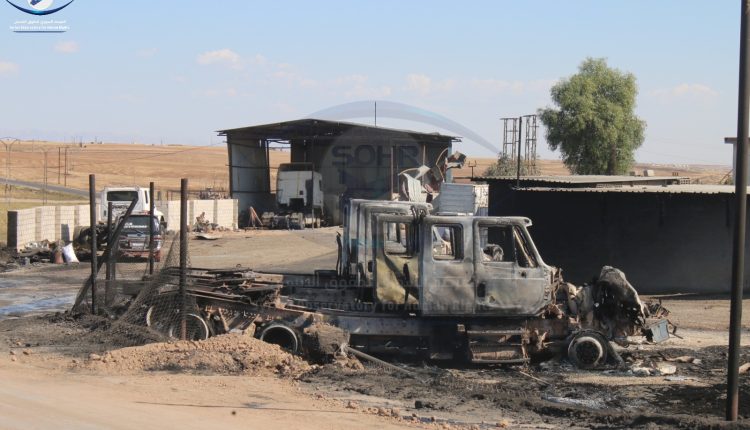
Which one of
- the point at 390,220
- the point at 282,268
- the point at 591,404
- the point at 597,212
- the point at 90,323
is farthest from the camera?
the point at 282,268

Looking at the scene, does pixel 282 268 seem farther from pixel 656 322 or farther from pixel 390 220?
pixel 656 322

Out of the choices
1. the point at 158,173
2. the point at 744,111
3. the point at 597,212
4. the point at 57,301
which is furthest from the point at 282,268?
the point at 158,173

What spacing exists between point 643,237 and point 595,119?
3415 centimetres

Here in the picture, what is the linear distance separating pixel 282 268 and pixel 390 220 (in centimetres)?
1392

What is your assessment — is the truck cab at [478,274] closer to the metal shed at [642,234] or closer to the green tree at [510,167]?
the metal shed at [642,234]

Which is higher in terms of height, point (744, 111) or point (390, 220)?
point (744, 111)

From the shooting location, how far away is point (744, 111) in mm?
8031

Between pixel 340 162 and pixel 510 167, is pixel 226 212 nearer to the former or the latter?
pixel 340 162

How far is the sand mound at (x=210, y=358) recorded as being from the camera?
1130 cm

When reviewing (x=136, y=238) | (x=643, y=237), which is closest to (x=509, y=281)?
(x=643, y=237)

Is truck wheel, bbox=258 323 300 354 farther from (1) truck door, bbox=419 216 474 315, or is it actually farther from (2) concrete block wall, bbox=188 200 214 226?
(2) concrete block wall, bbox=188 200 214 226

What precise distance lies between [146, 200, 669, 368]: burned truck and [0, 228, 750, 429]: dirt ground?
39 centimetres

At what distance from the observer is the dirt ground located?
29.5 feet

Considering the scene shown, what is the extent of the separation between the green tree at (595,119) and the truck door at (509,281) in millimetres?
42943
